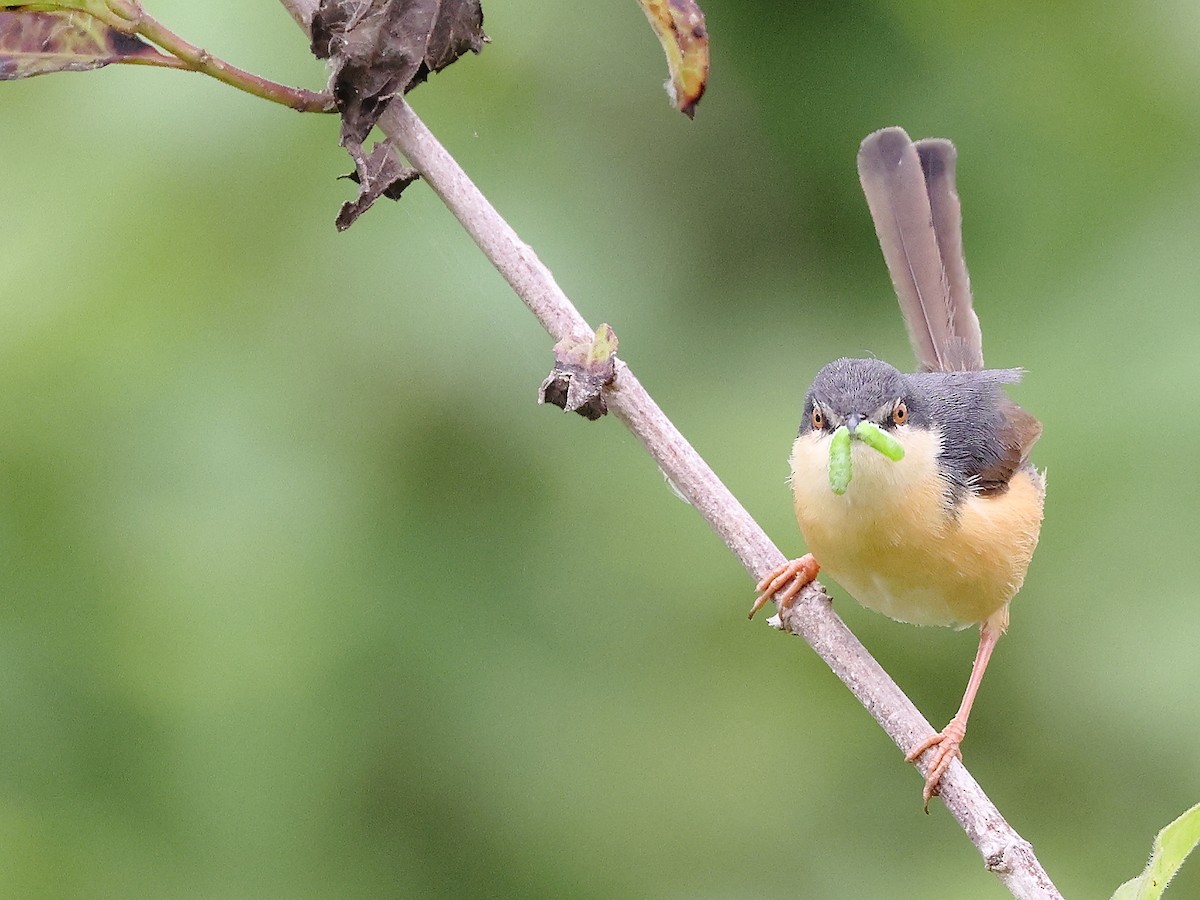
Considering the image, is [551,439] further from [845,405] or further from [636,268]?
[845,405]

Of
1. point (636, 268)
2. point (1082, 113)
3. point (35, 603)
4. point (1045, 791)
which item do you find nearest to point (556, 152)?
point (636, 268)

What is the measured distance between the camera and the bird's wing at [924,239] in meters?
2.80

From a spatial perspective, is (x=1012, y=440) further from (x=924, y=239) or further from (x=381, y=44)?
(x=381, y=44)

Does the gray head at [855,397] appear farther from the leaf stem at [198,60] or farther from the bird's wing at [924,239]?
the leaf stem at [198,60]

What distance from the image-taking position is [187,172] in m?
2.61

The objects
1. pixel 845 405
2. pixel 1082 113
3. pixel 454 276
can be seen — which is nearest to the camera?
pixel 845 405

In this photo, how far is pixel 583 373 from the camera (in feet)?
5.26

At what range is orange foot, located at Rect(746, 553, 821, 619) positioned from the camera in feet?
7.25

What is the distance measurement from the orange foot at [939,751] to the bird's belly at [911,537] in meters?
0.23

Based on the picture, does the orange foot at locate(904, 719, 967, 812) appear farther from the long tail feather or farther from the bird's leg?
the long tail feather

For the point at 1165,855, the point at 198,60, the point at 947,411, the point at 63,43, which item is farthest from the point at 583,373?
the point at 947,411

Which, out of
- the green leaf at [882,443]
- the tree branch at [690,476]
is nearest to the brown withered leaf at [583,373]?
the tree branch at [690,476]

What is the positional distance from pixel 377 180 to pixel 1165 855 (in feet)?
3.47

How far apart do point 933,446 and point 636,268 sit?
75 centimetres
